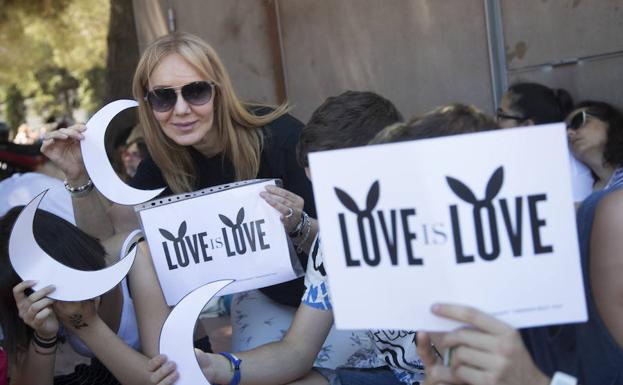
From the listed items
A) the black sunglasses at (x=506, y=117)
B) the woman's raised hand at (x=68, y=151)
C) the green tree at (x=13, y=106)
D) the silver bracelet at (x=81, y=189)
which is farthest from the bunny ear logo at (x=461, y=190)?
the green tree at (x=13, y=106)

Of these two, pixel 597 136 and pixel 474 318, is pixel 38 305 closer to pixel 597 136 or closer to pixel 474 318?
pixel 474 318

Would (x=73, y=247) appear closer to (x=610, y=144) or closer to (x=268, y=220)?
(x=268, y=220)

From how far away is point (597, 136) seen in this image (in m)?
4.22

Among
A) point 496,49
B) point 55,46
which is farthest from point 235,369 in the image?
point 55,46

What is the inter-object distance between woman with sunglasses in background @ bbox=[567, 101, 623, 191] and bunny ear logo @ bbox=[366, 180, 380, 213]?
2821mm

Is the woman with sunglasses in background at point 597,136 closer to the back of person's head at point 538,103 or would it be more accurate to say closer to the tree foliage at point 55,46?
the back of person's head at point 538,103

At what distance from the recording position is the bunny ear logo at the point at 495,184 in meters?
1.54

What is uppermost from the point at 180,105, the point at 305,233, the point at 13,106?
the point at 180,105

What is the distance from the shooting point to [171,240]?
8.96 feet

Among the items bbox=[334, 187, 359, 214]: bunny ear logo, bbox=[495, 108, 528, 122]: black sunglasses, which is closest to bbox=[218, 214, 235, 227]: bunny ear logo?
bbox=[334, 187, 359, 214]: bunny ear logo

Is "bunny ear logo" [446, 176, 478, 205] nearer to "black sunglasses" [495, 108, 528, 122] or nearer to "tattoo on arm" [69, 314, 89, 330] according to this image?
"tattoo on arm" [69, 314, 89, 330]

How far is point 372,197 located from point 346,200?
0.17ft

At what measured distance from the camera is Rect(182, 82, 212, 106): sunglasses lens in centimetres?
288

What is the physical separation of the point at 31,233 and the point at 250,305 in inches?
36.6
